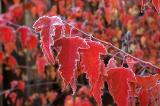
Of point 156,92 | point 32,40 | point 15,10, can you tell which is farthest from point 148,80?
point 15,10

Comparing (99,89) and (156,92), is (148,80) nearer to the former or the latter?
(156,92)

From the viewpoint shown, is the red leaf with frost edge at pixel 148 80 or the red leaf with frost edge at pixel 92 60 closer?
the red leaf with frost edge at pixel 92 60

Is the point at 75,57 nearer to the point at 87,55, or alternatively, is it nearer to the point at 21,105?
the point at 87,55

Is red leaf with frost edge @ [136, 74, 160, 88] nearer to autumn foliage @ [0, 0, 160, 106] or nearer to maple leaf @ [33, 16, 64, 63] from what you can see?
autumn foliage @ [0, 0, 160, 106]

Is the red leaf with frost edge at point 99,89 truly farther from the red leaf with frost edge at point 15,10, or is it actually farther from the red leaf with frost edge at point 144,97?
the red leaf with frost edge at point 15,10

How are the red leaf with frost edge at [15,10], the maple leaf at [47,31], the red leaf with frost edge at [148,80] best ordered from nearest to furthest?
1. the maple leaf at [47,31]
2. the red leaf with frost edge at [148,80]
3. the red leaf with frost edge at [15,10]

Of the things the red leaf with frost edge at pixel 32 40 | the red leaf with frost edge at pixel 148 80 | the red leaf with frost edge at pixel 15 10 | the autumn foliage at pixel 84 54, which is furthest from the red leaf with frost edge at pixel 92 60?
the red leaf with frost edge at pixel 15 10

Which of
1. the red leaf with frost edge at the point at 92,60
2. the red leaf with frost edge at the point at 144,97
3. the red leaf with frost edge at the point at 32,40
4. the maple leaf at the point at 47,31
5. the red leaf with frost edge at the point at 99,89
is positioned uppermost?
the red leaf with frost edge at the point at 32,40

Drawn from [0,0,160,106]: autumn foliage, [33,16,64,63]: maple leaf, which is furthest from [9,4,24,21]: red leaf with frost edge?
[33,16,64,63]: maple leaf
